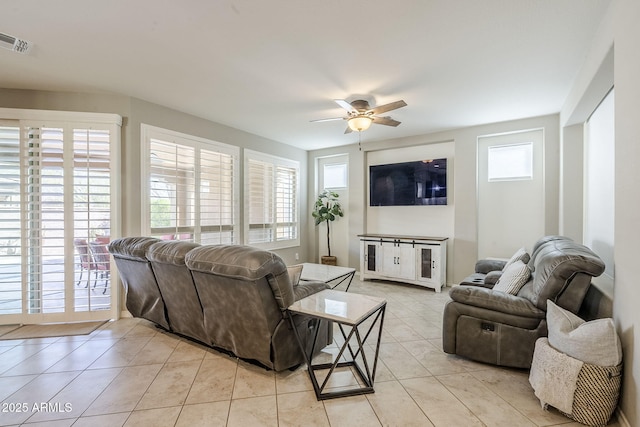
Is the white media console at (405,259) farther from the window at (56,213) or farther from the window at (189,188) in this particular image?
the window at (56,213)

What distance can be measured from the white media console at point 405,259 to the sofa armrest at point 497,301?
7.34 feet

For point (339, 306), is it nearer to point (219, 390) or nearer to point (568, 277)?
point (219, 390)

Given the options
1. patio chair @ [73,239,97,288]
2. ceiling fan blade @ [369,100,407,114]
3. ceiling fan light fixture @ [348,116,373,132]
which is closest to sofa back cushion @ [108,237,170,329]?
patio chair @ [73,239,97,288]

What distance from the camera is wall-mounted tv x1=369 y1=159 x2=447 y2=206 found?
4.89m

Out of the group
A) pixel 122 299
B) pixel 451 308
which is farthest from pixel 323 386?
pixel 122 299

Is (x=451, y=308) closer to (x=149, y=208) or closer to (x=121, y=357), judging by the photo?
(x=121, y=357)

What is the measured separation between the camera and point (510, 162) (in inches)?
177

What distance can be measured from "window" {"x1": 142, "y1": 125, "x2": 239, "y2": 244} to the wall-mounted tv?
2618 millimetres

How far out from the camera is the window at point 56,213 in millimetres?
3143

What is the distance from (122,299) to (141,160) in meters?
1.70

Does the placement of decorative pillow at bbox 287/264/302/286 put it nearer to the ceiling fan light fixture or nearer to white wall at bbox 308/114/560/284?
the ceiling fan light fixture

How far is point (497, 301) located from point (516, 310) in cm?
13

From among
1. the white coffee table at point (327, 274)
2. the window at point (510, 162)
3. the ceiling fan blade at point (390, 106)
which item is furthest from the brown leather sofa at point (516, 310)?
the window at point (510, 162)

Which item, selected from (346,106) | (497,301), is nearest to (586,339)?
(497,301)
